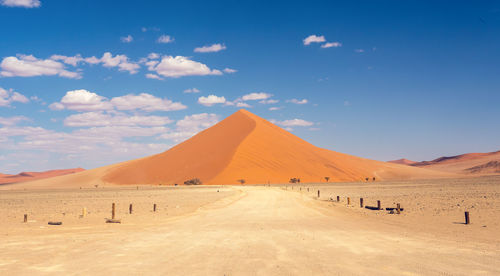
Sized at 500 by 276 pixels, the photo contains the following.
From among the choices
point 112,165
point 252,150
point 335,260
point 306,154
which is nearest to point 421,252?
point 335,260

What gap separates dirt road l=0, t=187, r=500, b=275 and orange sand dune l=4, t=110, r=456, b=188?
6850 cm

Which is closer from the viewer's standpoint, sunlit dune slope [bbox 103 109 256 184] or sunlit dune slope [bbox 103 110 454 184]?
sunlit dune slope [bbox 103 110 454 184]

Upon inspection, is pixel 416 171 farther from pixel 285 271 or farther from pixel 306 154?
pixel 285 271

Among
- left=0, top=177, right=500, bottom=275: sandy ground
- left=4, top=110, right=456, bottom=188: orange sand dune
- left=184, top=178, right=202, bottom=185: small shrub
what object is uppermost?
left=4, top=110, right=456, bottom=188: orange sand dune

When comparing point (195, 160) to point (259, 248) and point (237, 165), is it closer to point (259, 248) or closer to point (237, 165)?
point (237, 165)

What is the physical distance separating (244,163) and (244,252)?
3253 inches

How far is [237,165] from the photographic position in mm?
91438

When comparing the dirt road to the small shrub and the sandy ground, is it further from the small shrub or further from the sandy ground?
the small shrub

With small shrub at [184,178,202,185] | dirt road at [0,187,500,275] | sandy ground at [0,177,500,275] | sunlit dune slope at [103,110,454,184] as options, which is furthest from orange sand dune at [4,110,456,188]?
dirt road at [0,187,500,275]

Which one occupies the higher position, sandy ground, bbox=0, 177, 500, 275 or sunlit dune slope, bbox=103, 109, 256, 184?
sunlit dune slope, bbox=103, 109, 256, 184

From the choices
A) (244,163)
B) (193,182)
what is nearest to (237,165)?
(244,163)

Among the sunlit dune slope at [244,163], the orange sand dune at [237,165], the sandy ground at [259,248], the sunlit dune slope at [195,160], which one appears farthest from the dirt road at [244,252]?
the sunlit dune slope at [195,160]

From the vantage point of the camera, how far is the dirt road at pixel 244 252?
8508 mm

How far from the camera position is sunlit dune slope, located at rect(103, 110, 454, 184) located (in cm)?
9038
